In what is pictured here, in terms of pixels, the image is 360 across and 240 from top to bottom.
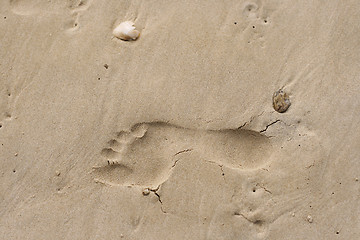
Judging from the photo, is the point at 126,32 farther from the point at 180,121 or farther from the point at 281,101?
the point at 281,101

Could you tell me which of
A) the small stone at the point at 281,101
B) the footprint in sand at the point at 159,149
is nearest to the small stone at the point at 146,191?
the footprint in sand at the point at 159,149

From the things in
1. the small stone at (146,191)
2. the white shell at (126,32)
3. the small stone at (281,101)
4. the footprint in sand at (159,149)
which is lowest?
the small stone at (146,191)

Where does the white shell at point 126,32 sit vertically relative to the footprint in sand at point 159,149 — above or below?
above

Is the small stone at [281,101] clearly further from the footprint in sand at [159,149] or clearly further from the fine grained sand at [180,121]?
the footprint in sand at [159,149]

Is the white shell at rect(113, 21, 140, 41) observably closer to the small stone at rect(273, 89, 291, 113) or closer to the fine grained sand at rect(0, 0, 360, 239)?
the fine grained sand at rect(0, 0, 360, 239)

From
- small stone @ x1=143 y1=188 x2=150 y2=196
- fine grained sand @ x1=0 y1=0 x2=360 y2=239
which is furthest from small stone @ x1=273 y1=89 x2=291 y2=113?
small stone @ x1=143 y1=188 x2=150 y2=196

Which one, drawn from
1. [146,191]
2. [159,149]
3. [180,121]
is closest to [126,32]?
[180,121]
